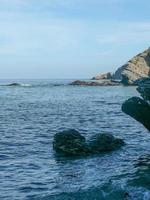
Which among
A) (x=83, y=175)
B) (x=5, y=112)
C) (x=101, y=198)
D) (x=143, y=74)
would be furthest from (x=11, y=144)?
(x=143, y=74)

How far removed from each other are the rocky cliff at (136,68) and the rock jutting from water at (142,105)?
447ft

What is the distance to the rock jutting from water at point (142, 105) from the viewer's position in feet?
120

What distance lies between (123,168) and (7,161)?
8.13 metres

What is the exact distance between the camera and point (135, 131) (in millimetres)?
49719

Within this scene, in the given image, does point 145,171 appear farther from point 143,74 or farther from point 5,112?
point 143,74

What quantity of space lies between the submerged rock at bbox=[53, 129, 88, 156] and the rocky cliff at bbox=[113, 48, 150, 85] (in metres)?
136

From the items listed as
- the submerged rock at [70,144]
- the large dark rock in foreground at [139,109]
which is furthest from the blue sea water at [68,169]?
the large dark rock in foreground at [139,109]

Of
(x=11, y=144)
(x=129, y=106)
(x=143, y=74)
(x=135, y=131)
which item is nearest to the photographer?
(x=129, y=106)

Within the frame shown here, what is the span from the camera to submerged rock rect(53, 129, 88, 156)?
3728 centimetres

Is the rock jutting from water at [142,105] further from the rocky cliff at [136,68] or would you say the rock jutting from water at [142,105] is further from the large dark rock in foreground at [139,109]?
the rocky cliff at [136,68]

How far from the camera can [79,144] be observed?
37.7 metres

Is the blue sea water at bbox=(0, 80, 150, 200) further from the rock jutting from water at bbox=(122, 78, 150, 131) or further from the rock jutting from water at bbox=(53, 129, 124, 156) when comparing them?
the rock jutting from water at bbox=(122, 78, 150, 131)

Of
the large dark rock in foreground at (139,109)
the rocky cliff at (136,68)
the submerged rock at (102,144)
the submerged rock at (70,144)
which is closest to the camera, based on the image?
the large dark rock in foreground at (139,109)

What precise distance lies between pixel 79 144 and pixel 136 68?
146429 millimetres
